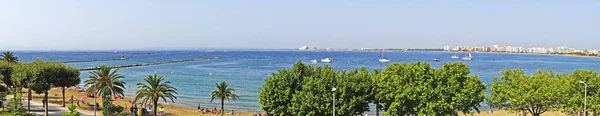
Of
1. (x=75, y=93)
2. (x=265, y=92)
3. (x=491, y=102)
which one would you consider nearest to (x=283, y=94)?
(x=265, y=92)

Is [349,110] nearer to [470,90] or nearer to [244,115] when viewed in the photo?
[470,90]

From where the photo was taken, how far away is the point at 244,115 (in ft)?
→ 159

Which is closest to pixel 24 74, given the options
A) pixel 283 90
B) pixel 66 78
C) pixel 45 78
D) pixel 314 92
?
pixel 45 78

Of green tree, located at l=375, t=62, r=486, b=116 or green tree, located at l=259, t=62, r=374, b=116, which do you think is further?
green tree, located at l=259, t=62, r=374, b=116

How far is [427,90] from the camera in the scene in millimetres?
29734

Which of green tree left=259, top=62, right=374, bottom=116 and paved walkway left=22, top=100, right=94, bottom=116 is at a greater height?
green tree left=259, top=62, right=374, bottom=116

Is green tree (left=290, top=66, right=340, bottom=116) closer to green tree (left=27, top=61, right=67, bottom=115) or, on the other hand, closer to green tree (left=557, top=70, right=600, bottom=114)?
green tree (left=557, top=70, right=600, bottom=114)

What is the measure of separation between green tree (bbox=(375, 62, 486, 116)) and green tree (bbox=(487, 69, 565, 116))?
3.48 metres

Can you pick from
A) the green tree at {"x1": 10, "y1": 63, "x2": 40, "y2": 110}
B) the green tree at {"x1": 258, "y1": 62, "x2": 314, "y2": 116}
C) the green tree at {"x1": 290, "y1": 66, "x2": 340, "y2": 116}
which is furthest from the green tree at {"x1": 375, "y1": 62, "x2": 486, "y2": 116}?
the green tree at {"x1": 10, "y1": 63, "x2": 40, "y2": 110}

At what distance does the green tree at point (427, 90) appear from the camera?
1167 inches

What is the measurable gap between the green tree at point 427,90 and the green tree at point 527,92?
3.48 m

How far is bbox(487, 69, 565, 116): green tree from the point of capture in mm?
32094

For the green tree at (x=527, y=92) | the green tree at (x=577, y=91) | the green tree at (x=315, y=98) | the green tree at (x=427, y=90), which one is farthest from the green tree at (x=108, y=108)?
Result: the green tree at (x=577, y=91)

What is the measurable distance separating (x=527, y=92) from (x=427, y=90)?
9.12 metres
